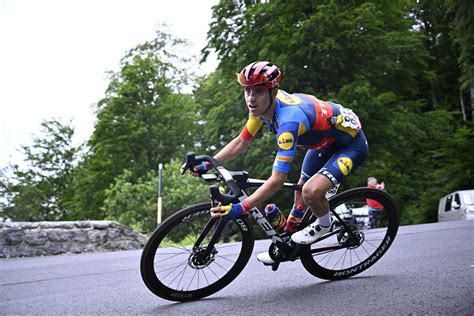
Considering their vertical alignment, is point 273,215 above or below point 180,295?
above

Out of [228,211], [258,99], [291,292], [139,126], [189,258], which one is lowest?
[291,292]

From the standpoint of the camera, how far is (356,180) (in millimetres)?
21125

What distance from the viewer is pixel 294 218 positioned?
4367 millimetres

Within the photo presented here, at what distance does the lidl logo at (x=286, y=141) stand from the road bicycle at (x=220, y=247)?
1.51 feet

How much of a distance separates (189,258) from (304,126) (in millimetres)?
1323

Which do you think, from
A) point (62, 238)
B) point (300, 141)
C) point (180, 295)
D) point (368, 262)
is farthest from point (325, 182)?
point (62, 238)

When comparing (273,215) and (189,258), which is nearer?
(189,258)

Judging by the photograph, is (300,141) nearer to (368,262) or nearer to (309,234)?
(309,234)

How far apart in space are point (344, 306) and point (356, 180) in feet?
59.1

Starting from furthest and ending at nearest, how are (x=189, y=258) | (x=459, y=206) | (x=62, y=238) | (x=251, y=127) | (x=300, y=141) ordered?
(x=459, y=206) < (x=62, y=238) < (x=251, y=127) < (x=300, y=141) < (x=189, y=258)

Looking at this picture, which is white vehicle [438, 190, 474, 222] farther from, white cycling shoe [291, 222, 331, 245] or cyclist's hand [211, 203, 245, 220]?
cyclist's hand [211, 203, 245, 220]

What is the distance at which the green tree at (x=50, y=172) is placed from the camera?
38781mm

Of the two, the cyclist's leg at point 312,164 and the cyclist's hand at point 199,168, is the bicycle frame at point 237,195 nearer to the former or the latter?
the cyclist's hand at point 199,168

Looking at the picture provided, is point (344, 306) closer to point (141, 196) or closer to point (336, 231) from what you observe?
point (336, 231)
